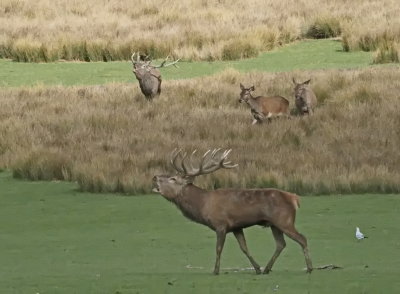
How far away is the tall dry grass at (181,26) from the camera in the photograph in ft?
119

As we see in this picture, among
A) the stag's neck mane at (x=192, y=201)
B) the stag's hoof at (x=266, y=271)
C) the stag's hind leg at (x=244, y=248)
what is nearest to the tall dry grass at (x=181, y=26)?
the stag's neck mane at (x=192, y=201)

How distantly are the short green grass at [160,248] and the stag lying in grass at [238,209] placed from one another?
0.29 meters

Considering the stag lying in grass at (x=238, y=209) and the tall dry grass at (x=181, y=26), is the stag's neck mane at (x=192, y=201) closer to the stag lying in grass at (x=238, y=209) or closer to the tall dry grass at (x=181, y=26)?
the stag lying in grass at (x=238, y=209)

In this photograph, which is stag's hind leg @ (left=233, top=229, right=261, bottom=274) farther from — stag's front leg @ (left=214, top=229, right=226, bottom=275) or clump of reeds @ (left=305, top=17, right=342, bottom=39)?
clump of reeds @ (left=305, top=17, right=342, bottom=39)

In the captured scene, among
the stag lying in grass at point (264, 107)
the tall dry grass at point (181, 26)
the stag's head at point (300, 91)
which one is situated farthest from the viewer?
the tall dry grass at point (181, 26)

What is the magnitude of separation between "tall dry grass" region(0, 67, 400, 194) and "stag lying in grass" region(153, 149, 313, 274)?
18.8 feet

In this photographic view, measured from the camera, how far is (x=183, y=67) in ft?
113

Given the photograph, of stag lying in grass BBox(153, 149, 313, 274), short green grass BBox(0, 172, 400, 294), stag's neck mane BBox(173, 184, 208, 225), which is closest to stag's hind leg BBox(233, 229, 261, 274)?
stag lying in grass BBox(153, 149, 313, 274)

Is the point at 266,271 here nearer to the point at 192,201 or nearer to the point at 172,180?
the point at 192,201

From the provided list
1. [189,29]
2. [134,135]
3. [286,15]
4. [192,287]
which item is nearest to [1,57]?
[189,29]

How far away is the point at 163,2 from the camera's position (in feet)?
157

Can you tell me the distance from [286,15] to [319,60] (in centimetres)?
952

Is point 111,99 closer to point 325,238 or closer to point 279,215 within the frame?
point 325,238

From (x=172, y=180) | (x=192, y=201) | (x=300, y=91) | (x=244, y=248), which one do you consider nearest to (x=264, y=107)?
(x=300, y=91)
